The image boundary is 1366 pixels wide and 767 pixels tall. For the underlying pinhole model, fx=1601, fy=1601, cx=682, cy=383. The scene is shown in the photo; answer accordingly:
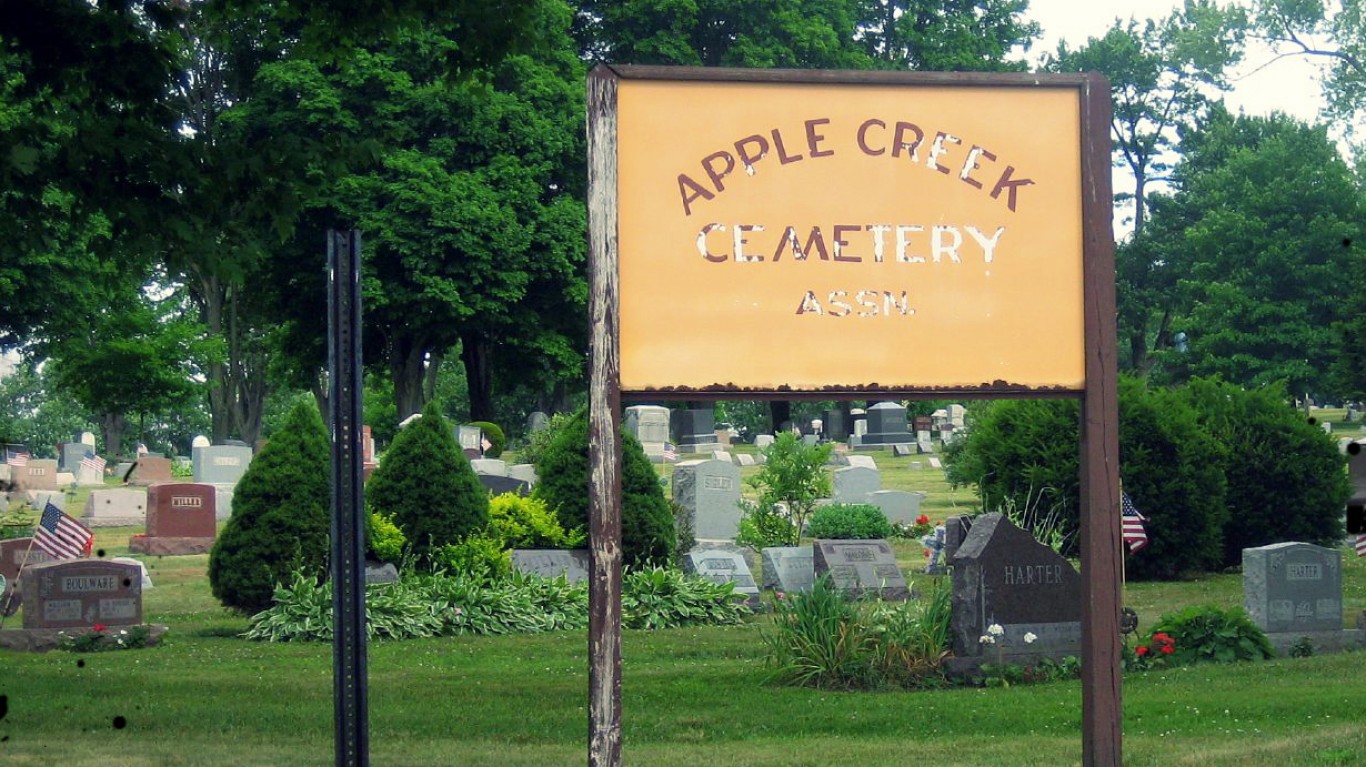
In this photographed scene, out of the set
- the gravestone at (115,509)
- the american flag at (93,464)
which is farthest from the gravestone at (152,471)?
the gravestone at (115,509)

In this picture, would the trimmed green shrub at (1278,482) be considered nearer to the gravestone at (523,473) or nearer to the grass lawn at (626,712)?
the grass lawn at (626,712)

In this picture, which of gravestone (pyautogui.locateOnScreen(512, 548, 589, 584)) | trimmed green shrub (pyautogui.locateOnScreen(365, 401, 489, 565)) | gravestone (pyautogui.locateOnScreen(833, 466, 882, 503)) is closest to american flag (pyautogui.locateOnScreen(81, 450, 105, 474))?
gravestone (pyautogui.locateOnScreen(833, 466, 882, 503))

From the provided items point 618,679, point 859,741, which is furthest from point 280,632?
point 618,679

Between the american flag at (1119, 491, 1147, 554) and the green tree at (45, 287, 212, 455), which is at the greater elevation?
the green tree at (45, 287, 212, 455)

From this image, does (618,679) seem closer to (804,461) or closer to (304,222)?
(804,461)

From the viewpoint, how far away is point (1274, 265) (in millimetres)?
54688

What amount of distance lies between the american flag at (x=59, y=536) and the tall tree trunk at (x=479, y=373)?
87.1ft

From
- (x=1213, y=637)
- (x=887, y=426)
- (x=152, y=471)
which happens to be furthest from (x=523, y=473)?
(x=887, y=426)

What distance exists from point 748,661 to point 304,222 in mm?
31404

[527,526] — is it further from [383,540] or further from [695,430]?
[695,430]

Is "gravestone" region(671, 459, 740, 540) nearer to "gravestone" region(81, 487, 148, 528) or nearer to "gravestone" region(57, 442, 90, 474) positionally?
"gravestone" region(81, 487, 148, 528)

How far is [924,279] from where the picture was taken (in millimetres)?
6176

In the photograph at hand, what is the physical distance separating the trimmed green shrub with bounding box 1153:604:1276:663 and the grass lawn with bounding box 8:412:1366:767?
31 cm

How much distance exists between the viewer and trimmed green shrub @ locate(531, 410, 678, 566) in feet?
63.0
